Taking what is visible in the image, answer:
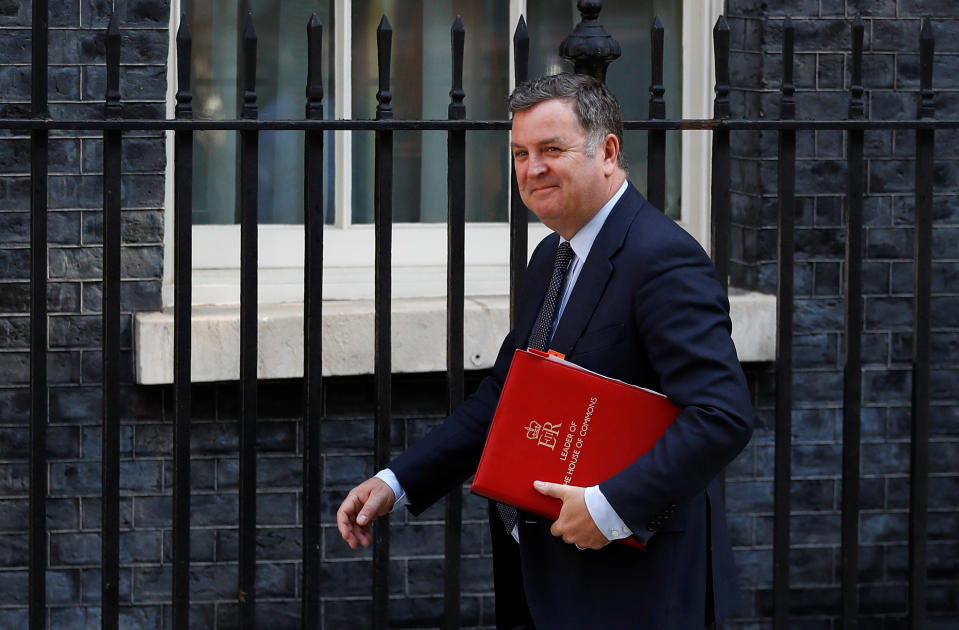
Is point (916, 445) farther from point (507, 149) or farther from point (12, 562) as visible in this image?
point (12, 562)

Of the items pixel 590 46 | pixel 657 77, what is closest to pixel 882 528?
pixel 657 77

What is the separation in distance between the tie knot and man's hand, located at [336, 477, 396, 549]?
603mm

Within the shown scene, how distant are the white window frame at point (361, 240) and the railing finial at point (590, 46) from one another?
1.97 m

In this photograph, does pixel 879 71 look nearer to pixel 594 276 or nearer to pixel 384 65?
pixel 384 65

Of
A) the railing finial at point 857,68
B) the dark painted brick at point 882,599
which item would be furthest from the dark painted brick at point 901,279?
the railing finial at point 857,68

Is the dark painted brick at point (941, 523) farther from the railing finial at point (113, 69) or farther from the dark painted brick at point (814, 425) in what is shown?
the railing finial at point (113, 69)

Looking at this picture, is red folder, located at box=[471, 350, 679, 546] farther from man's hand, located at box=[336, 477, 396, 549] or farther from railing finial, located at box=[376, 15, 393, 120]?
railing finial, located at box=[376, 15, 393, 120]

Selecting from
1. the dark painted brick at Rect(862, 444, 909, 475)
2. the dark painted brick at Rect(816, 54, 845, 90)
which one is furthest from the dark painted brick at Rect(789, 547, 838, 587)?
the dark painted brick at Rect(816, 54, 845, 90)

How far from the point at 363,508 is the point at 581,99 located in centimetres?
97

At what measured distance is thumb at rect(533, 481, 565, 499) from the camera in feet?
8.85

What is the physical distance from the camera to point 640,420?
8.87 feet

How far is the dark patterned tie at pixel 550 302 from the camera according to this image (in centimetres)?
291

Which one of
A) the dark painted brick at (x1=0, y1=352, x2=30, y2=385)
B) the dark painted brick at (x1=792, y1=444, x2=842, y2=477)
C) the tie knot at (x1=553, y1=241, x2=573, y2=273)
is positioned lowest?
the dark painted brick at (x1=792, y1=444, x2=842, y2=477)

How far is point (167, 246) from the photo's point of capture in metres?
5.16
